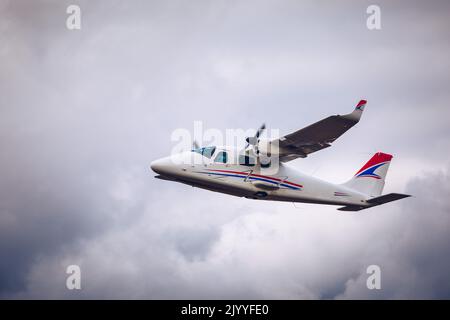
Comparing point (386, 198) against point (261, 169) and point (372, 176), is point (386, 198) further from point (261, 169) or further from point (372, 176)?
point (261, 169)

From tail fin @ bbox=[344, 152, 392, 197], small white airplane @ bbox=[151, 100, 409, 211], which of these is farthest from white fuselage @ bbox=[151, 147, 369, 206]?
tail fin @ bbox=[344, 152, 392, 197]

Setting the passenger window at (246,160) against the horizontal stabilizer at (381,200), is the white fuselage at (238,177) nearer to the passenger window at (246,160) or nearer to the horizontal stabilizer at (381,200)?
the passenger window at (246,160)

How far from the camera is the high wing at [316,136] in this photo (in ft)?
128

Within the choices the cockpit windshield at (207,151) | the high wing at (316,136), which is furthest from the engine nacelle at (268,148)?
the cockpit windshield at (207,151)

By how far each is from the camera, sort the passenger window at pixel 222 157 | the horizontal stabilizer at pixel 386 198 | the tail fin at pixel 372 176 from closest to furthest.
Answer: the passenger window at pixel 222 157 < the horizontal stabilizer at pixel 386 198 < the tail fin at pixel 372 176

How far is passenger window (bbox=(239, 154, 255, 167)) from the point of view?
42688 millimetres

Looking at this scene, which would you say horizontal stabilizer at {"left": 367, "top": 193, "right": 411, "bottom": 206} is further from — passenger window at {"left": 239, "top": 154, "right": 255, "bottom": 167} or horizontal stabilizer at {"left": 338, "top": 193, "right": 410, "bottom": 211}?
passenger window at {"left": 239, "top": 154, "right": 255, "bottom": 167}

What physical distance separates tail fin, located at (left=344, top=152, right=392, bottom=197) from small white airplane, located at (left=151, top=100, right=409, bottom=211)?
1.90 m

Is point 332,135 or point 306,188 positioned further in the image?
point 306,188

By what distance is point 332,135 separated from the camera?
41.2m
